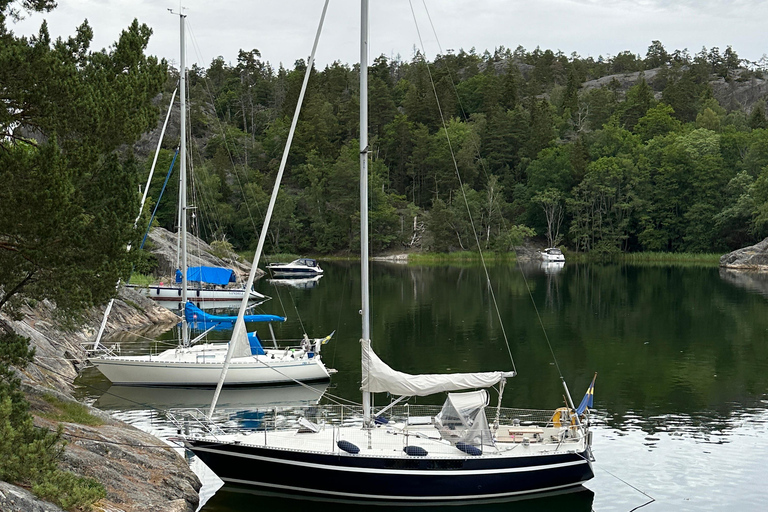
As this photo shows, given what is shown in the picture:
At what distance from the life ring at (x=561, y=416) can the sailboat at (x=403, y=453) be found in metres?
0.03

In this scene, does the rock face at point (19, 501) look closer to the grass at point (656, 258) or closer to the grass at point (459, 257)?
the grass at point (459, 257)

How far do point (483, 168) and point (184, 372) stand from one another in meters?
92.6

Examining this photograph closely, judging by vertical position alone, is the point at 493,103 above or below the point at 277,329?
above

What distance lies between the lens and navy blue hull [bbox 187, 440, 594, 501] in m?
16.2

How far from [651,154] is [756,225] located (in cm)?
2087

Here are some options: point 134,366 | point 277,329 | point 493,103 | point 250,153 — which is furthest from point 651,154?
point 134,366

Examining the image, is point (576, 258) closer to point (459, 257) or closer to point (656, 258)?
point (656, 258)

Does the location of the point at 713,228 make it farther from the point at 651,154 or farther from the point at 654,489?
the point at 654,489

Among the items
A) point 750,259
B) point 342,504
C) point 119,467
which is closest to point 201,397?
point 342,504

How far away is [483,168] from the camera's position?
379ft

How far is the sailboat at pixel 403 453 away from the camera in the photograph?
53.5 ft

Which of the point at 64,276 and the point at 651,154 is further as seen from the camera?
the point at 651,154

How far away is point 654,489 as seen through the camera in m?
17.9

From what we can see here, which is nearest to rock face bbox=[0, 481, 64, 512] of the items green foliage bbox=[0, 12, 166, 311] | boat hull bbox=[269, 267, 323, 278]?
green foliage bbox=[0, 12, 166, 311]
